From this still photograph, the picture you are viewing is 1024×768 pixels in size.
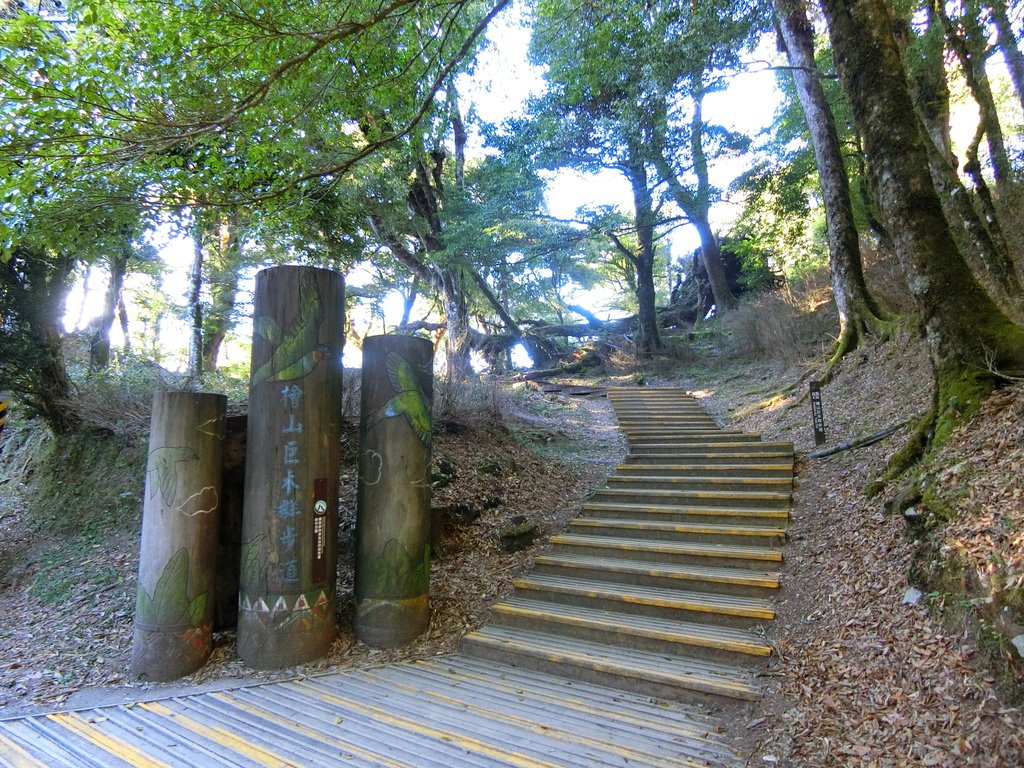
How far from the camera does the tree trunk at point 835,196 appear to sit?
9297 millimetres

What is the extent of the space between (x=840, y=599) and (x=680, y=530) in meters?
1.83

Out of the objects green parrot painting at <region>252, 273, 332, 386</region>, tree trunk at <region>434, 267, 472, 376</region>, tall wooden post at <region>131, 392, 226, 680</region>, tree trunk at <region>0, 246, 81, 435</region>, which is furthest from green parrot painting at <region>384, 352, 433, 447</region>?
tree trunk at <region>434, 267, 472, 376</region>

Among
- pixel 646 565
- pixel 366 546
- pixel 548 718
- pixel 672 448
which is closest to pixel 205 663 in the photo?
pixel 366 546

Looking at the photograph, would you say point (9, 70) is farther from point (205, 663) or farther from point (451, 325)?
point (451, 325)

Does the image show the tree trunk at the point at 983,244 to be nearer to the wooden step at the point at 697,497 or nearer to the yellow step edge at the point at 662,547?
the wooden step at the point at 697,497

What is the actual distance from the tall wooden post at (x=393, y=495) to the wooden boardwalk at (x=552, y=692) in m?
0.49

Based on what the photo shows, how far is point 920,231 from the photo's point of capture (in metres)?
4.88

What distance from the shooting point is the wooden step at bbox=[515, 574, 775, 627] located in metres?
4.22

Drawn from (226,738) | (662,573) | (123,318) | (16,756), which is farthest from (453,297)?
(16,756)

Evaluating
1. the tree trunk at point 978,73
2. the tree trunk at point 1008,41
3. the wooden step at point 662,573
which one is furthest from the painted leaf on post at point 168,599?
the tree trunk at point 978,73

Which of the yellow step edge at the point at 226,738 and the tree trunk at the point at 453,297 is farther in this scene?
the tree trunk at the point at 453,297

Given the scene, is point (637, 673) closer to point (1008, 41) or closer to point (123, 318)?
point (1008, 41)

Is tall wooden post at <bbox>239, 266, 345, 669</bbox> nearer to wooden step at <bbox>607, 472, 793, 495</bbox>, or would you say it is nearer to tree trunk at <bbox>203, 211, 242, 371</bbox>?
wooden step at <bbox>607, 472, 793, 495</bbox>

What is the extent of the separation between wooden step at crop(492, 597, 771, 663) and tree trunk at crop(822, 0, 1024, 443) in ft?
8.03
